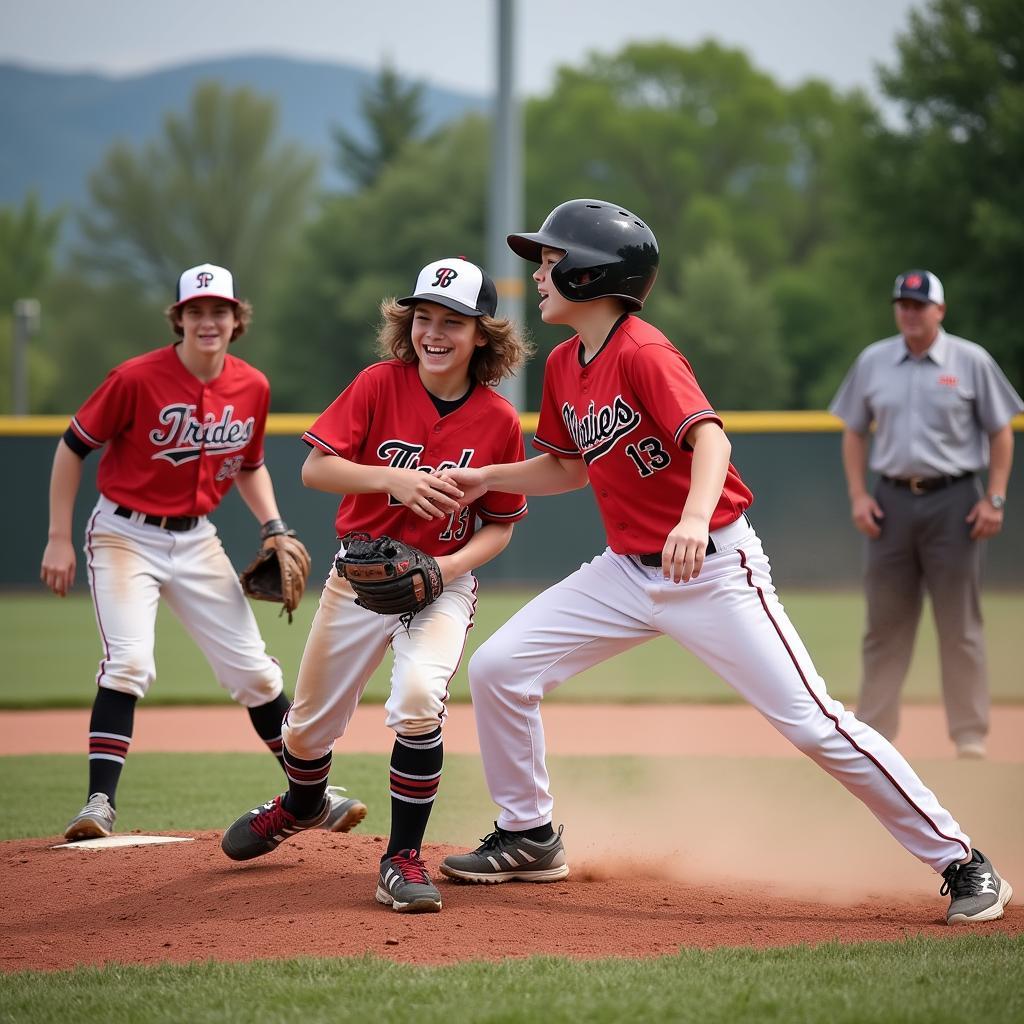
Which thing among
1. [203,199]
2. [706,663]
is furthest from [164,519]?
[203,199]

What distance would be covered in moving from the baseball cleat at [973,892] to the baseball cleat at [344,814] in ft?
6.12

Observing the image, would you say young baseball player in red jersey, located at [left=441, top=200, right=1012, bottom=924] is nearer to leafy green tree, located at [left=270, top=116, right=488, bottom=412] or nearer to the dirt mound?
the dirt mound

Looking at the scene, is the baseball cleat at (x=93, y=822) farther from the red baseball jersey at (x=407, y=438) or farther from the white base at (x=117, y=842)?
the red baseball jersey at (x=407, y=438)

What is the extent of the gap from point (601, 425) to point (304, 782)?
132 cm

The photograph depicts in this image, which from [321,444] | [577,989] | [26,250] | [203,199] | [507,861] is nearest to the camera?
[577,989]

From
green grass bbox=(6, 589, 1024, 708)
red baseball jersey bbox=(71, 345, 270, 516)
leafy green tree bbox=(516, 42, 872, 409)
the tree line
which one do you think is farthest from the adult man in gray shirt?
leafy green tree bbox=(516, 42, 872, 409)

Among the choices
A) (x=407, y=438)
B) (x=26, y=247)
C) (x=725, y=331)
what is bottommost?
(x=407, y=438)

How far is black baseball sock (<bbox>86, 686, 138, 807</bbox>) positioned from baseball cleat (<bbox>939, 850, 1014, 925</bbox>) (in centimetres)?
258

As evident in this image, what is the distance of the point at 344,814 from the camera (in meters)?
4.64

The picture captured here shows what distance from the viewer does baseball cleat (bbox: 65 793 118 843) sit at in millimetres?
4473

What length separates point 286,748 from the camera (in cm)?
403

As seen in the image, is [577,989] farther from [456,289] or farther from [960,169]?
[960,169]

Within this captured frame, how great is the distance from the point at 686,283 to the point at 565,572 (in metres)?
40.2

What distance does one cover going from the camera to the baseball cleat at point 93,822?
14.7 feet
